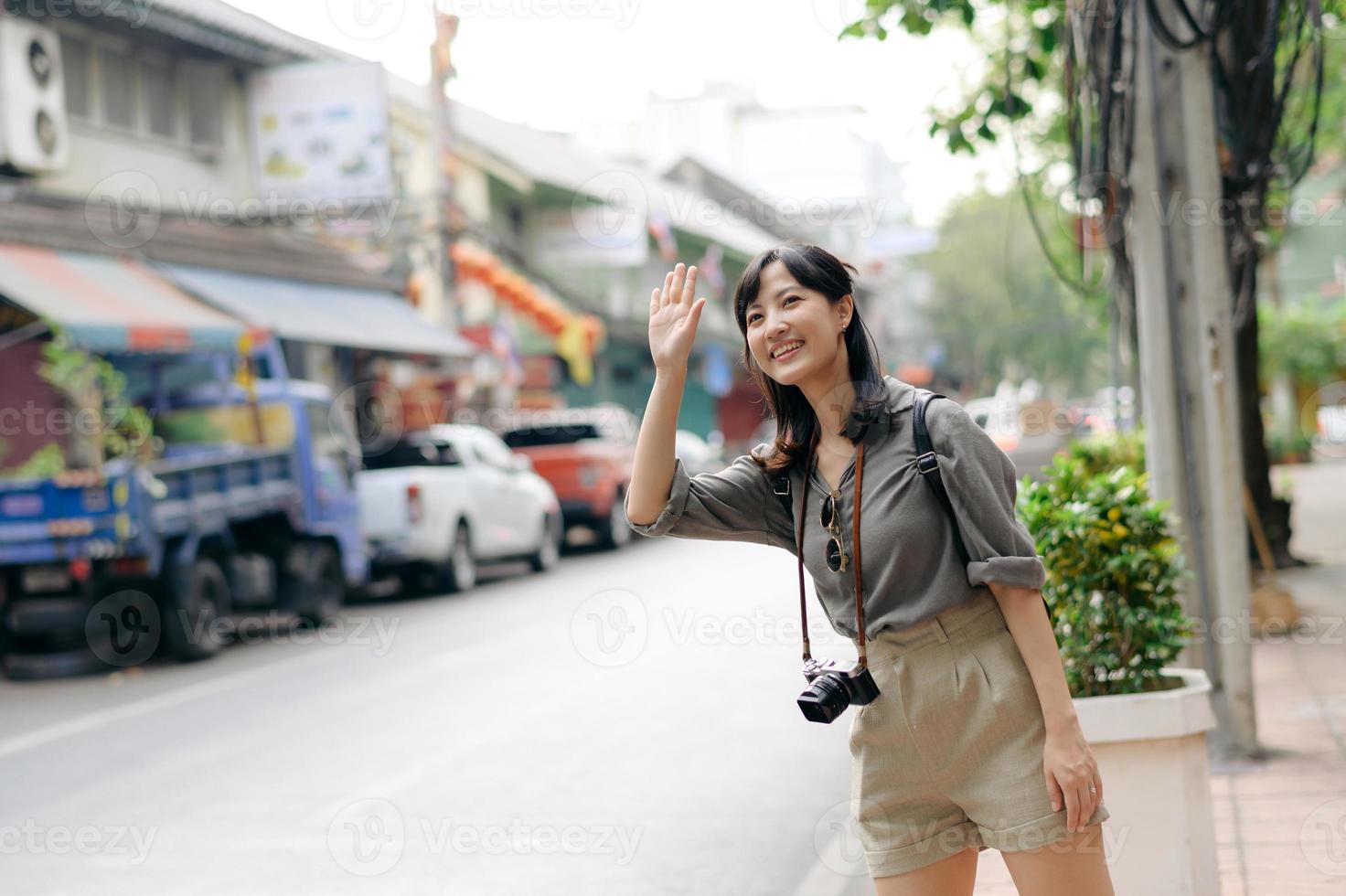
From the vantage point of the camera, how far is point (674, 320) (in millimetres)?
2721

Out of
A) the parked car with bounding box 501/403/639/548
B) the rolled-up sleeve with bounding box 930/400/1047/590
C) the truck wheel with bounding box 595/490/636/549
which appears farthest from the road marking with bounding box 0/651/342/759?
the truck wheel with bounding box 595/490/636/549

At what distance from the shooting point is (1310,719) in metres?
6.95

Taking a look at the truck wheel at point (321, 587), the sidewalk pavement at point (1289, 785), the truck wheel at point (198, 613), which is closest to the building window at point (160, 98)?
the truck wheel at point (321, 587)

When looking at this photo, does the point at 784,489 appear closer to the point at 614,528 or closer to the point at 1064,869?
the point at 1064,869

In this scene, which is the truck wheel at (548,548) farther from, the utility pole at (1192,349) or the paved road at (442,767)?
the utility pole at (1192,349)

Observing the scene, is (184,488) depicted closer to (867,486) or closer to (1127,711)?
(1127,711)

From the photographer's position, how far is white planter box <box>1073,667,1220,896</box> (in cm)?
390

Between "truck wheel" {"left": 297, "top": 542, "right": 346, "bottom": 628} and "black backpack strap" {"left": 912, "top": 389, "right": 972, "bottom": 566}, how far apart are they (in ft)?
34.7

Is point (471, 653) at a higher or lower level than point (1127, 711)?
lower

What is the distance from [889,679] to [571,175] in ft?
100

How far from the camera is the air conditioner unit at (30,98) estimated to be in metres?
14.8

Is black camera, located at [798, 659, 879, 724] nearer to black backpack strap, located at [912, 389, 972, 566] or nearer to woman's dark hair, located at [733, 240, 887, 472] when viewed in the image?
black backpack strap, located at [912, 389, 972, 566]

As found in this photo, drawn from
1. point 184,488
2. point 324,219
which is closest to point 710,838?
point 184,488

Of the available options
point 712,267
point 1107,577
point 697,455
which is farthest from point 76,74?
point 712,267
